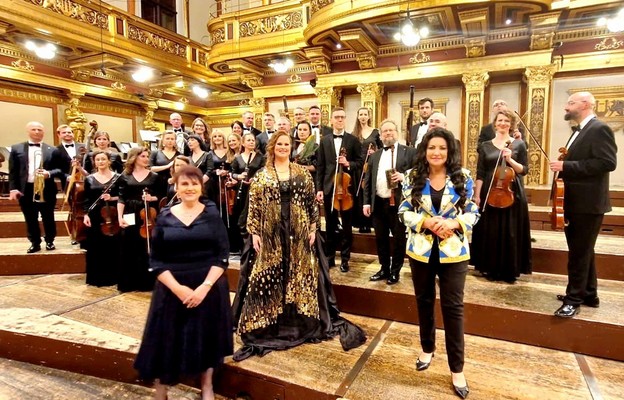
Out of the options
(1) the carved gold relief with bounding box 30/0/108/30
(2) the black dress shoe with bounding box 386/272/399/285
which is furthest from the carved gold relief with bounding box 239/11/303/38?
(2) the black dress shoe with bounding box 386/272/399/285

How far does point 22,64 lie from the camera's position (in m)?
7.18

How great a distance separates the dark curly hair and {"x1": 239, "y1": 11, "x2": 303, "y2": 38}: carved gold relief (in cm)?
589

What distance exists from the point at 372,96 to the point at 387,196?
4617 millimetres

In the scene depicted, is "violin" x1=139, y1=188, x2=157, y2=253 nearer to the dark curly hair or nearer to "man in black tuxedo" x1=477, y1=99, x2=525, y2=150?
the dark curly hair

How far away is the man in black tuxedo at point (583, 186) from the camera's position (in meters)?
2.10

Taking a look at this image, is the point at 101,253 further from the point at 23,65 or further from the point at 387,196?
the point at 23,65

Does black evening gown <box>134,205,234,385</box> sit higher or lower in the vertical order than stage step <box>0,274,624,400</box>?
higher

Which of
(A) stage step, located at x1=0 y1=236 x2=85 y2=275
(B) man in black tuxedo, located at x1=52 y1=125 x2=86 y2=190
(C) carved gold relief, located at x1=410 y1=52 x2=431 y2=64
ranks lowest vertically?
(A) stage step, located at x1=0 y1=236 x2=85 y2=275

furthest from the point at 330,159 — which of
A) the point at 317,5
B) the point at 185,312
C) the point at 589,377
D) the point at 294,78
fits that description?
the point at 294,78

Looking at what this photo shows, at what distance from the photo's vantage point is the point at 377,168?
2.91m

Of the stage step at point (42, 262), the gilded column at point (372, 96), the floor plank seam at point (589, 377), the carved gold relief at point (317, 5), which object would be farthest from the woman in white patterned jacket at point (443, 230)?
the gilded column at point (372, 96)

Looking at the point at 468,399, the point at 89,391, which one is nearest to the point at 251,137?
the point at 89,391

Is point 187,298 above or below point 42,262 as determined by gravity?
above

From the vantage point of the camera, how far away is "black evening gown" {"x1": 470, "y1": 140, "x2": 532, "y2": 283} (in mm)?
2770
